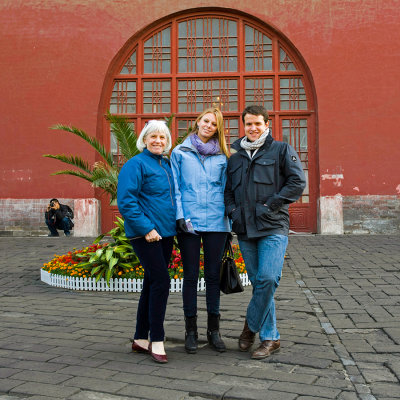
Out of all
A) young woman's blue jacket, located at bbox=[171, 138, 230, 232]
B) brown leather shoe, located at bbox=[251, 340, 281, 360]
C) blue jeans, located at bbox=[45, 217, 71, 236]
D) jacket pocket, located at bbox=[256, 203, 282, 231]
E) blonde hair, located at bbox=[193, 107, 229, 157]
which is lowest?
brown leather shoe, located at bbox=[251, 340, 281, 360]

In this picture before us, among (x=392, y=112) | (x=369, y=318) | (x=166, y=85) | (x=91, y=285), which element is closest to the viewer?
(x=369, y=318)

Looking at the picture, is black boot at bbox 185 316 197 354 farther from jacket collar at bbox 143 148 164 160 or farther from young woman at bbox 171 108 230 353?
jacket collar at bbox 143 148 164 160

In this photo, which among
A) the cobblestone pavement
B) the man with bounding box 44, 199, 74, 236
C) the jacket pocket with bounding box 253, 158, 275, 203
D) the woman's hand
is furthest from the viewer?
the man with bounding box 44, 199, 74, 236

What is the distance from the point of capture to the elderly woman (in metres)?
3.51

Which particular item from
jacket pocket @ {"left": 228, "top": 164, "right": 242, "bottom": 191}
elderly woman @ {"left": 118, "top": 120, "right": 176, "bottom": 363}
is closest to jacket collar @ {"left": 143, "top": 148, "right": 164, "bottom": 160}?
elderly woman @ {"left": 118, "top": 120, "right": 176, "bottom": 363}

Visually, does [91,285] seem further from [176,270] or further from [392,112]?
[392,112]

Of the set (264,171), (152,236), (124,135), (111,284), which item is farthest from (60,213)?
(264,171)

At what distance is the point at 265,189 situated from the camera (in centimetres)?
365

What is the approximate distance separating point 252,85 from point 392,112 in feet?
12.2

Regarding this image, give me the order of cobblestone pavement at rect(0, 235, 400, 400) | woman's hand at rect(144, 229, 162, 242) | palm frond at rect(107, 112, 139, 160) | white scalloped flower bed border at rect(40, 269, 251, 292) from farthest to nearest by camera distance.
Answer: palm frond at rect(107, 112, 139, 160) < white scalloped flower bed border at rect(40, 269, 251, 292) < woman's hand at rect(144, 229, 162, 242) < cobblestone pavement at rect(0, 235, 400, 400)

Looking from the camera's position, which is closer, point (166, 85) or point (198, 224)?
point (198, 224)

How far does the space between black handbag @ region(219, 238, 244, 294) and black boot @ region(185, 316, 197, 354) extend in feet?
1.06

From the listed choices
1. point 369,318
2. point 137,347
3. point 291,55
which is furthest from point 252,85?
point 137,347

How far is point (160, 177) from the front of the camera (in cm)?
368
